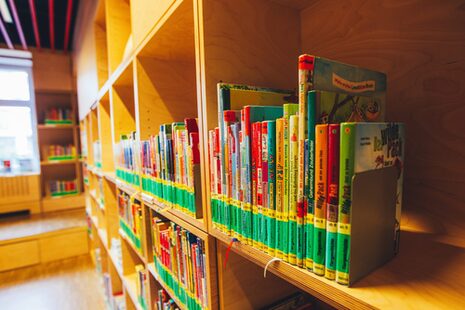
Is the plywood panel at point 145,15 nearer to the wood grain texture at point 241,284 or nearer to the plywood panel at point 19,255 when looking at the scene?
the wood grain texture at point 241,284

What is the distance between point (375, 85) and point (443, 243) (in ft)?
1.13

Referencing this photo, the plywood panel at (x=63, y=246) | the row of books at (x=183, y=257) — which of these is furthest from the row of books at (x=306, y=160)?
the plywood panel at (x=63, y=246)

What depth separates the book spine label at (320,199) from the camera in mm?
400

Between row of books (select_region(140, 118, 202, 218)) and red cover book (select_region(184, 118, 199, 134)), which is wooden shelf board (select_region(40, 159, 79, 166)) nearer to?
row of books (select_region(140, 118, 202, 218))

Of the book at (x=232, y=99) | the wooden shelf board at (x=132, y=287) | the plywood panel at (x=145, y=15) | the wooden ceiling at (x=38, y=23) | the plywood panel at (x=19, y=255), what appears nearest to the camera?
the book at (x=232, y=99)

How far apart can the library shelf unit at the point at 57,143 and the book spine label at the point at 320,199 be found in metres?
4.44

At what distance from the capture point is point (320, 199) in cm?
41

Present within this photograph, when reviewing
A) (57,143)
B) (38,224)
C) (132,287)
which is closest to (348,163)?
(132,287)

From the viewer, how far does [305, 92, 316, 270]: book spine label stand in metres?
0.42

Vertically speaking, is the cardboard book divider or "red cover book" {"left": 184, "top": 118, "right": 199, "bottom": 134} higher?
"red cover book" {"left": 184, "top": 118, "right": 199, "bottom": 134}

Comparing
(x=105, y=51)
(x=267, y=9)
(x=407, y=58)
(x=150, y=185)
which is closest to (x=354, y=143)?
(x=407, y=58)

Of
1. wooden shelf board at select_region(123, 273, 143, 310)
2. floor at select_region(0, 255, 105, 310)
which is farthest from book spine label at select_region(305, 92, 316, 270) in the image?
floor at select_region(0, 255, 105, 310)

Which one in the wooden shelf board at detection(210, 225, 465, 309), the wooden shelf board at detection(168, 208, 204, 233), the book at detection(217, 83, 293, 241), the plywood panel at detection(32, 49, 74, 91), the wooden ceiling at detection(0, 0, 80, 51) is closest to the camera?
the wooden shelf board at detection(210, 225, 465, 309)

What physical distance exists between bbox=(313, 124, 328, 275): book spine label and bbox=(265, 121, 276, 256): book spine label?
10 centimetres
